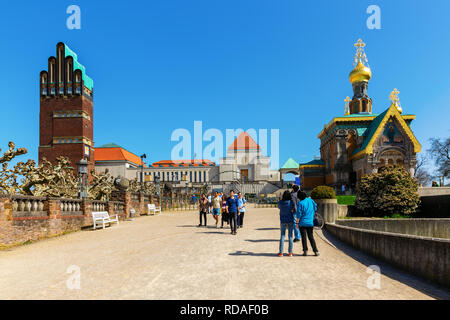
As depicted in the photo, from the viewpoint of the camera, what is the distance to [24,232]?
11.4m

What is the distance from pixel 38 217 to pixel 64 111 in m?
47.1

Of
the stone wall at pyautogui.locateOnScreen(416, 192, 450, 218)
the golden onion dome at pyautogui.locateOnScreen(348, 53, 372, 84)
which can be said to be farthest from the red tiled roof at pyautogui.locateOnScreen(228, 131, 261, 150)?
the stone wall at pyautogui.locateOnScreen(416, 192, 450, 218)

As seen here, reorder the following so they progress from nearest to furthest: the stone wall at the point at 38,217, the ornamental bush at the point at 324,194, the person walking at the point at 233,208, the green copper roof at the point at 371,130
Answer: the stone wall at the point at 38,217
the person walking at the point at 233,208
the ornamental bush at the point at 324,194
the green copper roof at the point at 371,130

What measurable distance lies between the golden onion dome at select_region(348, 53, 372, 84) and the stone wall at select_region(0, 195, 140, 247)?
167ft

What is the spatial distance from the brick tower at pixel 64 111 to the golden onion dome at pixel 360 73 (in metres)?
44.9

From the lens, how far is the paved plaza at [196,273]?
216 inches

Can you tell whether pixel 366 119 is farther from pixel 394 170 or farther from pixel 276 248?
pixel 276 248

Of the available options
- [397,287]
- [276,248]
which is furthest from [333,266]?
[276,248]

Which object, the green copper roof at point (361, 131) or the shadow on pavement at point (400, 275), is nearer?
the shadow on pavement at point (400, 275)

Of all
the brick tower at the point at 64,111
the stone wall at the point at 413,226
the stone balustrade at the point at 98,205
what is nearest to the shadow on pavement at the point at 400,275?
the stone wall at the point at 413,226

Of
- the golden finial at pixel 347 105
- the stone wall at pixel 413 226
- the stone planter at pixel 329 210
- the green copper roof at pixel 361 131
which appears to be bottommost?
the stone wall at pixel 413 226

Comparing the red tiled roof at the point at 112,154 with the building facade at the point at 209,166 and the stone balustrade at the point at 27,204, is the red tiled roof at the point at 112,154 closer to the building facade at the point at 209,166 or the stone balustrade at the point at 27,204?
the building facade at the point at 209,166

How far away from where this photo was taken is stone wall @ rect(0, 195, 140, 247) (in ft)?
34.7
